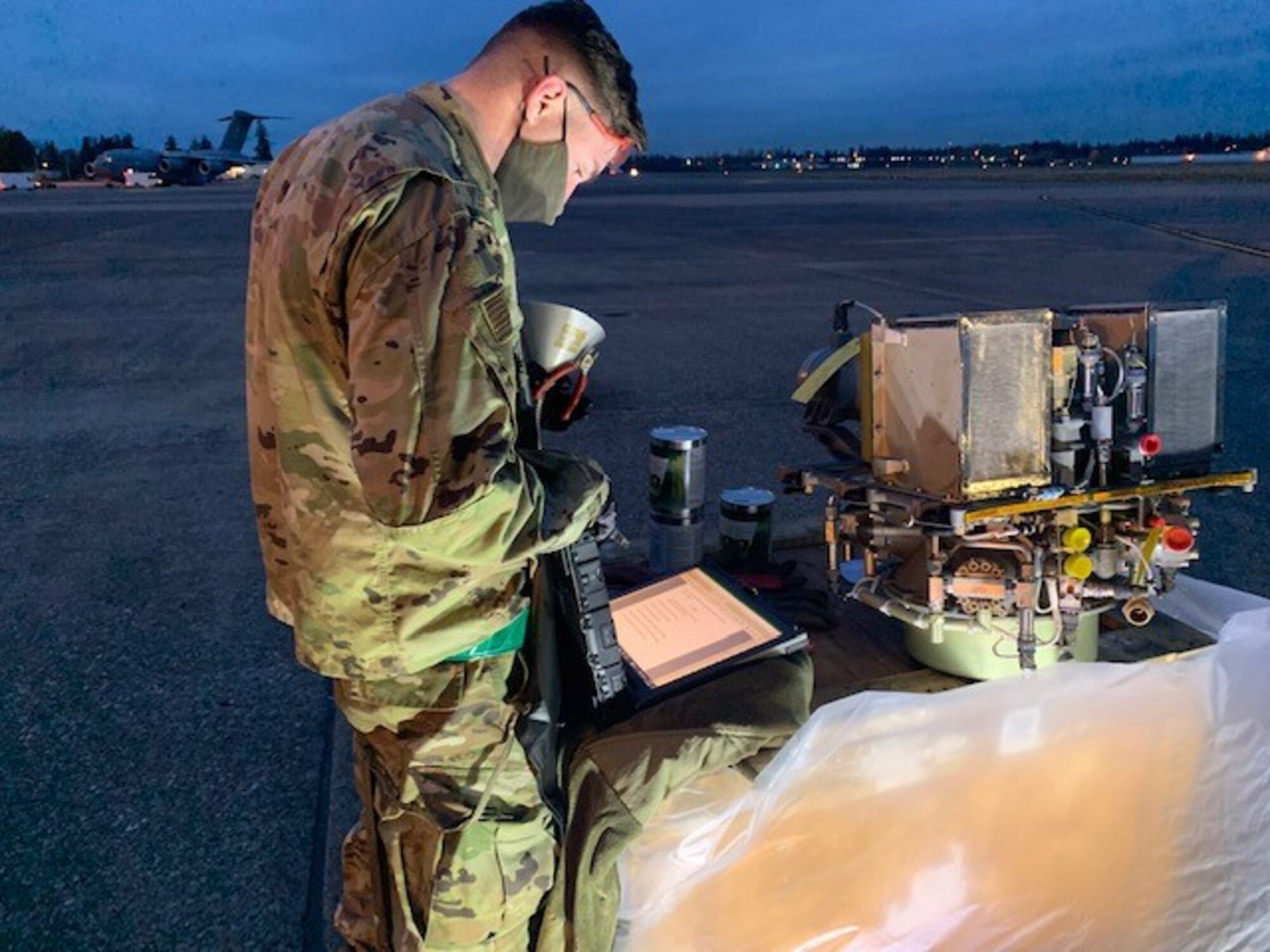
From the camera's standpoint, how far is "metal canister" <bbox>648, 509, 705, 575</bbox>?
2557 millimetres

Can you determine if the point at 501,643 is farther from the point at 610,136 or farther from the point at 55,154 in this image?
the point at 55,154

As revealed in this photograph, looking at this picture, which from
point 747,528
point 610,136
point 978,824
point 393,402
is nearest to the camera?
point 393,402

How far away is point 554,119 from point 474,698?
3.09 ft

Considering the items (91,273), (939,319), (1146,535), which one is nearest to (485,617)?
(939,319)

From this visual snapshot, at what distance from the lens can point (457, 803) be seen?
1775 mm

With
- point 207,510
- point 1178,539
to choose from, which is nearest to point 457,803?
point 1178,539

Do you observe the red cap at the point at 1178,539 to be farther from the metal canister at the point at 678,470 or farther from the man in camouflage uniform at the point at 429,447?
the man in camouflage uniform at the point at 429,447

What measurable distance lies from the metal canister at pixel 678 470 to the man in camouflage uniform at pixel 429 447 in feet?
2.26

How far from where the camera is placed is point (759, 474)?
581 cm

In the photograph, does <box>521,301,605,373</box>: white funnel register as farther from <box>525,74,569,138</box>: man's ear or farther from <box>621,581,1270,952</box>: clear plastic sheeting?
<box>621,581,1270,952</box>: clear plastic sheeting

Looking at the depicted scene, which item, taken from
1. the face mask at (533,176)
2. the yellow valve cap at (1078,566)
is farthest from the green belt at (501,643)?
the yellow valve cap at (1078,566)

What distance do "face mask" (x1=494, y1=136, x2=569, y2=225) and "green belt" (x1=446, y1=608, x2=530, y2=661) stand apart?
69 cm

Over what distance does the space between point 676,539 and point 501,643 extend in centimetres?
82

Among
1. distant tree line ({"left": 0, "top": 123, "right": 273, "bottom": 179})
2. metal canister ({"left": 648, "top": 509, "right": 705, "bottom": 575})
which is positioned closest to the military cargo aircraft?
distant tree line ({"left": 0, "top": 123, "right": 273, "bottom": 179})
